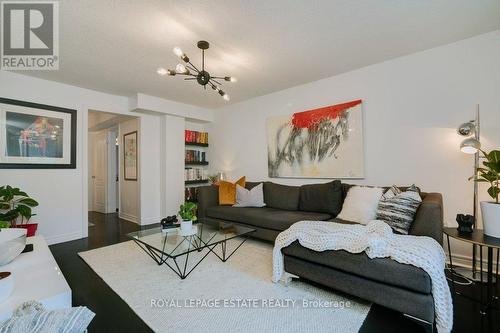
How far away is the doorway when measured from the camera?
5062mm

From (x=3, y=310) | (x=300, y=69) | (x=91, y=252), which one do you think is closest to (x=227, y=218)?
(x=91, y=252)

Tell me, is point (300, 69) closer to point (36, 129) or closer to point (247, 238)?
point (247, 238)

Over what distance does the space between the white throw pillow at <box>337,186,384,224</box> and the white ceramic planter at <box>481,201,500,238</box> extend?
32.6 inches

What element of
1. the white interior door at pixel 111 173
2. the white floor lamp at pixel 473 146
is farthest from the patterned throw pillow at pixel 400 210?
the white interior door at pixel 111 173

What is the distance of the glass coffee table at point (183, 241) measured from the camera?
7.03ft

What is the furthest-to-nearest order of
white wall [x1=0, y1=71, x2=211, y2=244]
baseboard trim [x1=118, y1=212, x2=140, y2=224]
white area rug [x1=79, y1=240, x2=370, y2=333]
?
baseboard trim [x1=118, y1=212, x2=140, y2=224] < white wall [x1=0, y1=71, x2=211, y2=244] < white area rug [x1=79, y1=240, x2=370, y2=333]

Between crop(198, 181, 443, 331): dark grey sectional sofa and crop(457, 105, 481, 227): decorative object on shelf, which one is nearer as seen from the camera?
crop(198, 181, 443, 331): dark grey sectional sofa

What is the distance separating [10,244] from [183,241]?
4.08 feet

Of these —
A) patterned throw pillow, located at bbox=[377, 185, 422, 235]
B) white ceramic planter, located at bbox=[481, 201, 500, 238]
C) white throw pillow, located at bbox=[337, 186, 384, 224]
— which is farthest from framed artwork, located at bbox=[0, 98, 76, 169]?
white ceramic planter, located at bbox=[481, 201, 500, 238]

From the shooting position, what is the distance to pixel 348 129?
10.6 ft

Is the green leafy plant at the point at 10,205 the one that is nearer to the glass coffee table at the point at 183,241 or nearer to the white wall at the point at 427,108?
the glass coffee table at the point at 183,241

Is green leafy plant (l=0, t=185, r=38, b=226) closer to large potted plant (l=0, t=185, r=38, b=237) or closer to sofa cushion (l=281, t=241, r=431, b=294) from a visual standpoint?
large potted plant (l=0, t=185, r=38, b=237)

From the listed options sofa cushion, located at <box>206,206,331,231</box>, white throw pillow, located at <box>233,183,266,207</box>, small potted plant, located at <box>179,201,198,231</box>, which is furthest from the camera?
white throw pillow, located at <box>233,183,266,207</box>

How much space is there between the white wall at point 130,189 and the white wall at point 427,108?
3435 millimetres
